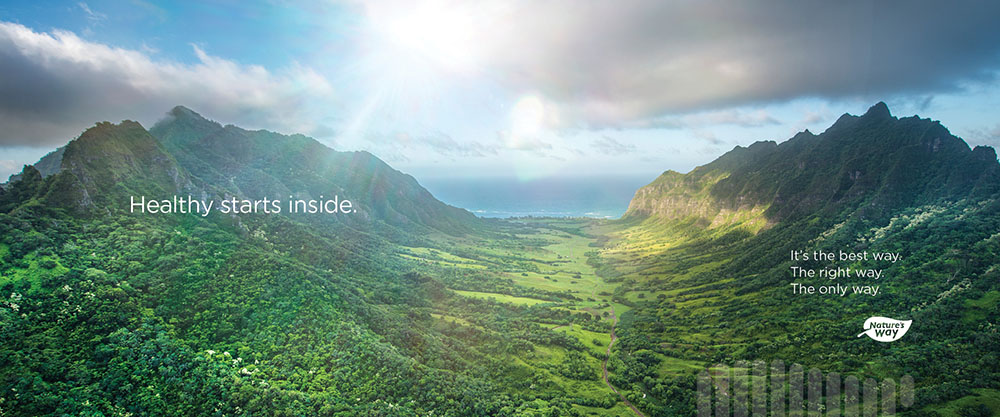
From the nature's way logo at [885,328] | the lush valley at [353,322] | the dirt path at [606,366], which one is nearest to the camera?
the lush valley at [353,322]

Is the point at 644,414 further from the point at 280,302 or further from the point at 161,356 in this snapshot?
the point at 161,356

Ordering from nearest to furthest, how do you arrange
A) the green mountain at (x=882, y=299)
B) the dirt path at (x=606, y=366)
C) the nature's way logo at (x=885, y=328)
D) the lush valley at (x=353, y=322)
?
1. the lush valley at (x=353, y=322)
2. the green mountain at (x=882, y=299)
3. the dirt path at (x=606, y=366)
4. the nature's way logo at (x=885, y=328)

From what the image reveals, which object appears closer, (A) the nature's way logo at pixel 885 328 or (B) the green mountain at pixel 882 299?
(B) the green mountain at pixel 882 299

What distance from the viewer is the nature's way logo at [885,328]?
111 meters

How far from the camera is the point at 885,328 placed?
376ft

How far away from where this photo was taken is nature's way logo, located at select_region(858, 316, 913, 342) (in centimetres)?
11131

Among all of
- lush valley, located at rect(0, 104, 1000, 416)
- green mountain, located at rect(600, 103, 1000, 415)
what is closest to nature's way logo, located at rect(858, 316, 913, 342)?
green mountain, located at rect(600, 103, 1000, 415)

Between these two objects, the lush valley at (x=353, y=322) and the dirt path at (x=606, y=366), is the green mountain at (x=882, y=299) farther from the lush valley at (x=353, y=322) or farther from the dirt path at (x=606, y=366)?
the dirt path at (x=606, y=366)

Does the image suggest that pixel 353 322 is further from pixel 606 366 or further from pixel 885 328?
pixel 885 328

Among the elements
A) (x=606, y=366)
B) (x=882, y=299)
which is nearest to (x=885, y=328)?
(x=882, y=299)

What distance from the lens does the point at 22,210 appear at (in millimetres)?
86250

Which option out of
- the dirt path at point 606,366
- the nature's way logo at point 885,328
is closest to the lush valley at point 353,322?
the dirt path at point 606,366

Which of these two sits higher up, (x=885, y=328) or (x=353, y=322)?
(x=353, y=322)

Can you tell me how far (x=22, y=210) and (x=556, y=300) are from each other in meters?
167
